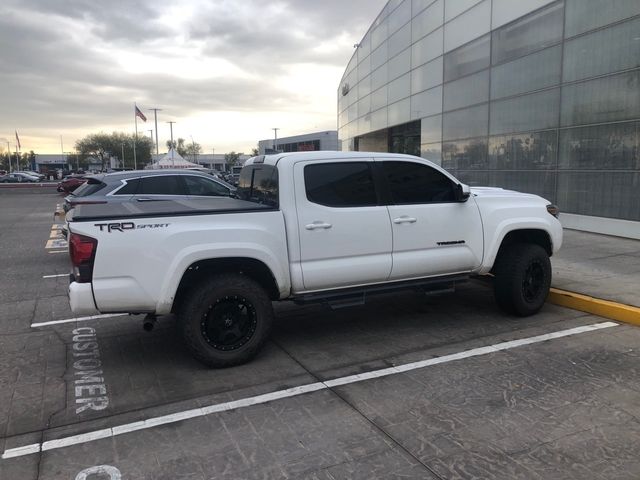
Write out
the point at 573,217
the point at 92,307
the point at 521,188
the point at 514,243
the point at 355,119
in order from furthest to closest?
the point at 355,119
the point at 521,188
the point at 573,217
the point at 514,243
the point at 92,307

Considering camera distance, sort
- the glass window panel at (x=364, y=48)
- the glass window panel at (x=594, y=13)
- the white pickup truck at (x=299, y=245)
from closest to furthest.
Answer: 1. the white pickup truck at (x=299, y=245)
2. the glass window panel at (x=594, y=13)
3. the glass window panel at (x=364, y=48)

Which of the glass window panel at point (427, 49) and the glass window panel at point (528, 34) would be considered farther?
the glass window panel at point (427, 49)

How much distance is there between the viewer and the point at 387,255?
520 cm

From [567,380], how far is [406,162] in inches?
102

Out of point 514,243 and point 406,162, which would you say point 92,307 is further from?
point 514,243

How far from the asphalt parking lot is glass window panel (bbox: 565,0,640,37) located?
26.6 ft

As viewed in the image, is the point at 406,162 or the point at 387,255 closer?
the point at 387,255

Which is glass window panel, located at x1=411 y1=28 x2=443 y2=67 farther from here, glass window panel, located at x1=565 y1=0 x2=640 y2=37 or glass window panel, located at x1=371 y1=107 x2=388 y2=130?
glass window panel, located at x1=565 y1=0 x2=640 y2=37

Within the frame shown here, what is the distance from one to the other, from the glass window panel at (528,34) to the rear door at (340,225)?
34.1 feet

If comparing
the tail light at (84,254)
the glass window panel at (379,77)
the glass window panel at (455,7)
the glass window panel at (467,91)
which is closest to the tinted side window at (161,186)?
the tail light at (84,254)

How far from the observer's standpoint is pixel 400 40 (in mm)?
22781

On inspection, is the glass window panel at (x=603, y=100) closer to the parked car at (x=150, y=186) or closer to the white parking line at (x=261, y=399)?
the white parking line at (x=261, y=399)

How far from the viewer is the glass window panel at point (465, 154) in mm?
16500

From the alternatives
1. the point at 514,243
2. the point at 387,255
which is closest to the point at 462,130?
the point at 514,243
